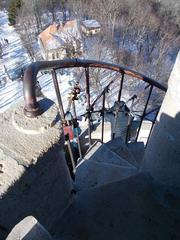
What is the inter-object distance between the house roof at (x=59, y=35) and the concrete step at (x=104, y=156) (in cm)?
1694

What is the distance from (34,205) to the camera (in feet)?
6.36

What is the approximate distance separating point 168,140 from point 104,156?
73.3 inches

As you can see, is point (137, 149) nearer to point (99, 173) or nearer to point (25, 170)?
point (99, 173)

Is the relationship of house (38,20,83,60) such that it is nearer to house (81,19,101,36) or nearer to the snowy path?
house (81,19,101,36)

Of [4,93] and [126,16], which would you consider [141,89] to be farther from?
[4,93]

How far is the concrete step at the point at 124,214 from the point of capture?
261cm

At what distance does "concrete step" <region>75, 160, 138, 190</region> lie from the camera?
12.5 ft

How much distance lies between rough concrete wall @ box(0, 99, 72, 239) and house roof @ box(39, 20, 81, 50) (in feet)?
63.3

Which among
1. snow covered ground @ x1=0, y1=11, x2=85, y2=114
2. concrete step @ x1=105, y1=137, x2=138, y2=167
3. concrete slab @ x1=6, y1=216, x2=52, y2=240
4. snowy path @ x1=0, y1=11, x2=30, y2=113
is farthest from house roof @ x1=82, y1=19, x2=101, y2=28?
concrete slab @ x1=6, y1=216, x2=52, y2=240

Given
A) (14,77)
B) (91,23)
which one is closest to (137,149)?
(14,77)

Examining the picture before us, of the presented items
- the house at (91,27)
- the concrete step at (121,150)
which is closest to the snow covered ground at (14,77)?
the house at (91,27)

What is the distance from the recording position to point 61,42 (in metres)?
20.5

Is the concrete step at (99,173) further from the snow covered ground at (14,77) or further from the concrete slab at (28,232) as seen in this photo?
the snow covered ground at (14,77)

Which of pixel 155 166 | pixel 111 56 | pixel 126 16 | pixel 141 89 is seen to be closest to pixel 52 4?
pixel 126 16
